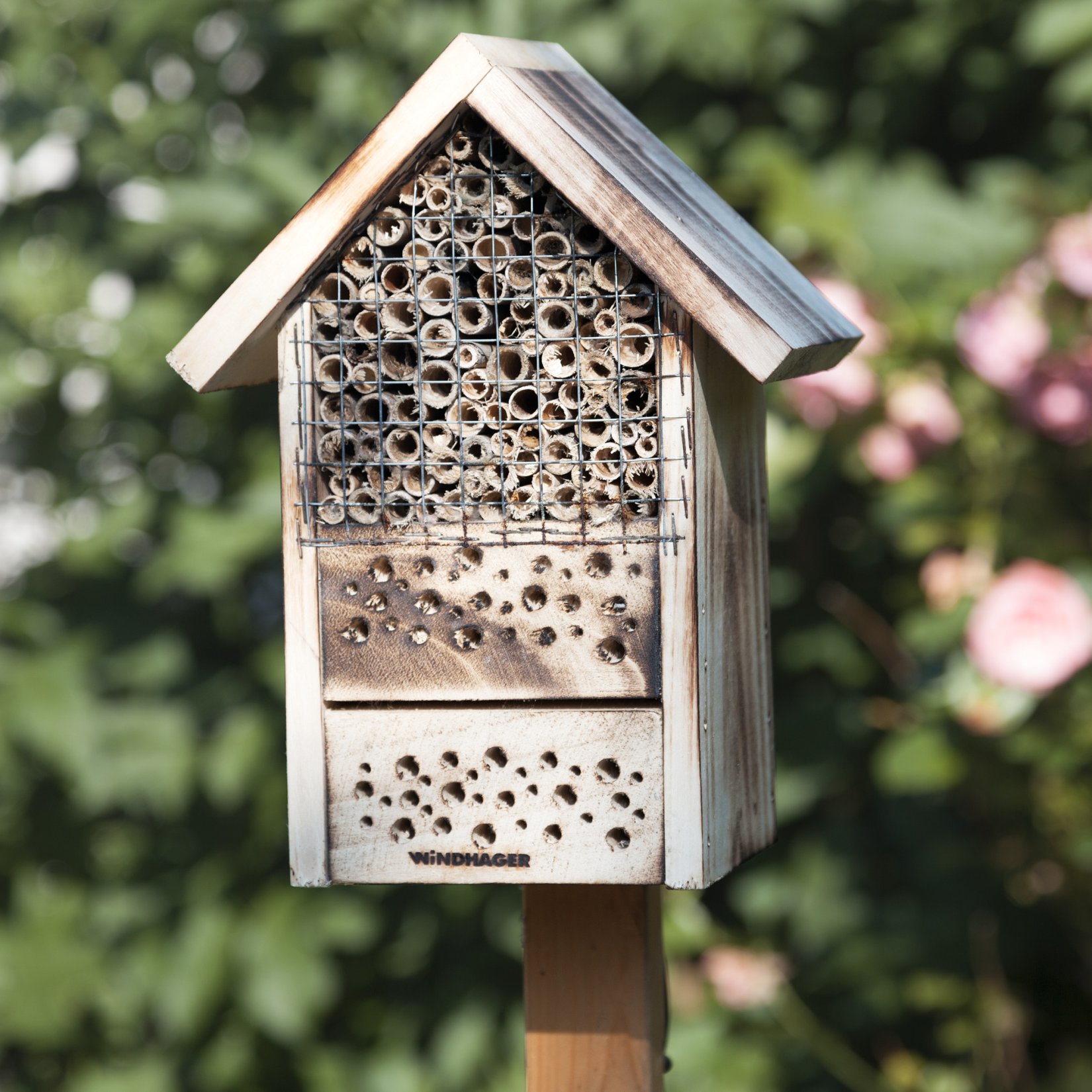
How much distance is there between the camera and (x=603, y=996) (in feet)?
3.00

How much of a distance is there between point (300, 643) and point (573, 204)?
0.31 meters

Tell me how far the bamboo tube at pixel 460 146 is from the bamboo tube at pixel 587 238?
80 mm

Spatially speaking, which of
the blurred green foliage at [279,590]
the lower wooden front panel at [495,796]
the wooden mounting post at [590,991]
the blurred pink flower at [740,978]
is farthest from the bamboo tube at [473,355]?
the blurred pink flower at [740,978]

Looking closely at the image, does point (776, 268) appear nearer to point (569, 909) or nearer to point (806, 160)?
point (569, 909)

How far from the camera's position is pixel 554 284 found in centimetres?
84

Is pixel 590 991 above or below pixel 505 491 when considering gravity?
below

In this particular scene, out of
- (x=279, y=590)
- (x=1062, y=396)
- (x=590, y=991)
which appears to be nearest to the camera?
(x=590, y=991)

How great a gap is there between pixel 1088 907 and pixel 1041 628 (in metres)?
0.52

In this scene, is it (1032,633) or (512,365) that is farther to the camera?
(1032,633)

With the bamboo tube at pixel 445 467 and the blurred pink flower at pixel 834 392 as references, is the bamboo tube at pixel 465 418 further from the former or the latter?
the blurred pink flower at pixel 834 392

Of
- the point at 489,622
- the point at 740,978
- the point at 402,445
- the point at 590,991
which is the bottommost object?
the point at 740,978

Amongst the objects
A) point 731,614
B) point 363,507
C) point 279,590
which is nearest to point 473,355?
point 363,507

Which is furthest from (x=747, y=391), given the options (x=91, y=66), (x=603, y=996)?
(x=91, y=66)

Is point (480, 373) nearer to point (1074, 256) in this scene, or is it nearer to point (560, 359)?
point (560, 359)
